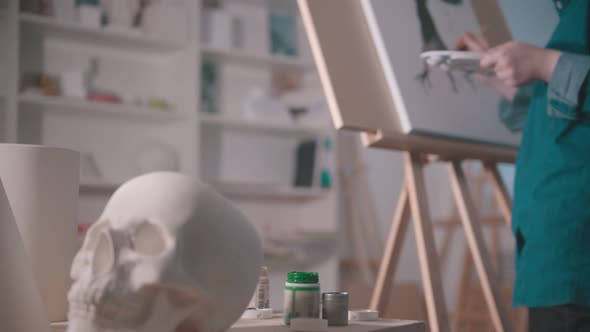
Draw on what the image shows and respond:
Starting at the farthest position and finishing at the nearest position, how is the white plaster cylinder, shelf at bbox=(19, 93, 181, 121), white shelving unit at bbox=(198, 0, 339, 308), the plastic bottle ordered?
white shelving unit at bbox=(198, 0, 339, 308)
shelf at bbox=(19, 93, 181, 121)
the plastic bottle
the white plaster cylinder

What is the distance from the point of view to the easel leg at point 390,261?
1.68 meters

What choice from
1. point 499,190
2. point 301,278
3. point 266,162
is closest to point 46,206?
point 301,278

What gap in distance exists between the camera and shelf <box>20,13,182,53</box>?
301 centimetres

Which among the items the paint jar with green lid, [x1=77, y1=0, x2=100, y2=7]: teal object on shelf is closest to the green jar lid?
the paint jar with green lid

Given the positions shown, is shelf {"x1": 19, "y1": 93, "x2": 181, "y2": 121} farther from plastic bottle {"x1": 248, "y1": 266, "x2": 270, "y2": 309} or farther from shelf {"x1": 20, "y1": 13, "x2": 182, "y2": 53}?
plastic bottle {"x1": 248, "y1": 266, "x2": 270, "y2": 309}

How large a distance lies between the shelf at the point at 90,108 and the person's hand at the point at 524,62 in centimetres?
213

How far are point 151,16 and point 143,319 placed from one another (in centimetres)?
268

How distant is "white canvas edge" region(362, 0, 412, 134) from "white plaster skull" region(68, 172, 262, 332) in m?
0.85

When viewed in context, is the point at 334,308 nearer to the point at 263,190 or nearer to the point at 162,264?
the point at 162,264

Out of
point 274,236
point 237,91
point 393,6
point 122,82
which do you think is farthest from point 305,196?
point 393,6

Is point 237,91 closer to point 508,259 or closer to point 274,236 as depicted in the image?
point 274,236

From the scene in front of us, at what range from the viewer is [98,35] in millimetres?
3193

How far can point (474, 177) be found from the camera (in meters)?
4.10

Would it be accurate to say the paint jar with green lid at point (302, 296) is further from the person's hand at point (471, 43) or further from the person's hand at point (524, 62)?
the person's hand at point (471, 43)
